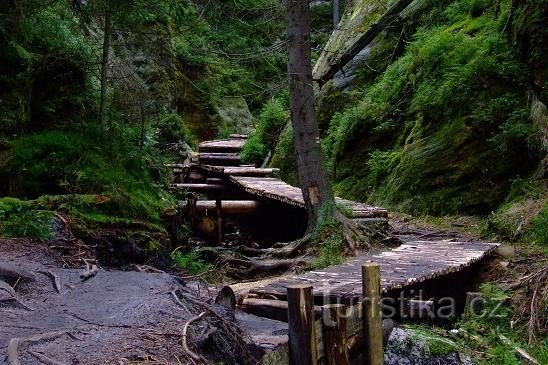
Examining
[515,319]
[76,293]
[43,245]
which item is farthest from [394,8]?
[76,293]

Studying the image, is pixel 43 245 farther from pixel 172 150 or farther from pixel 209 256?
pixel 172 150

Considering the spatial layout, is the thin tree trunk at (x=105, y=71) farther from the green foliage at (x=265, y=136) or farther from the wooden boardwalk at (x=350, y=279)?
the green foliage at (x=265, y=136)

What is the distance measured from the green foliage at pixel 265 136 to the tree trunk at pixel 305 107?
412 inches

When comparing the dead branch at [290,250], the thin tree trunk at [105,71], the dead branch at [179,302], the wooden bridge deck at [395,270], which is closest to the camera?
the dead branch at [179,302]

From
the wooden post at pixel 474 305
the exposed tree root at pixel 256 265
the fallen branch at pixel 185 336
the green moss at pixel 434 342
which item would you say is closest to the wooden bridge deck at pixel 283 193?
the exposed tree root at pixel 256 265

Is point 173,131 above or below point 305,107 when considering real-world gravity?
above

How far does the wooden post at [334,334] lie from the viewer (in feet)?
14.2

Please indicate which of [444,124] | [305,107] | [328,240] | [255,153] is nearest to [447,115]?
[444,124]

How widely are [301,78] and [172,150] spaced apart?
1384 centimetres

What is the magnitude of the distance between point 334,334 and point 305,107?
4.94 m

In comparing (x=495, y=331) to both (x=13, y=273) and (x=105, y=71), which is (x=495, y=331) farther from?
(x=105, y=71)

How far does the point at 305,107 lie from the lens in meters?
8.68

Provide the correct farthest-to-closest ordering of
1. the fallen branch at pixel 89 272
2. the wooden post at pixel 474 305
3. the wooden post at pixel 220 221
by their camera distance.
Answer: the wooden post at pixel 220 221 → the wooden post at pixel 474 305 → the fallen branch at pixel 89 272

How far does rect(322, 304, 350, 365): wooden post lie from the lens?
14.2 ft
